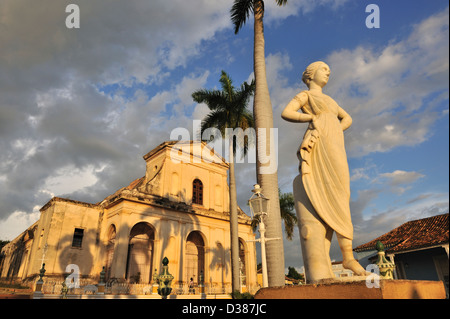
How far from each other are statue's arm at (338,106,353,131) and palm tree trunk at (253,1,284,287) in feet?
11.1

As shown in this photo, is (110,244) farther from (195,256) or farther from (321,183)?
(321,183)

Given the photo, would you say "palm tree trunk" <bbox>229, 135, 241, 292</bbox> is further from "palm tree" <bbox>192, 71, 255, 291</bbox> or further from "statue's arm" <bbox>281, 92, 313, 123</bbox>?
"statue's arm" <bbox>281, 92, 313, 123</bbox>

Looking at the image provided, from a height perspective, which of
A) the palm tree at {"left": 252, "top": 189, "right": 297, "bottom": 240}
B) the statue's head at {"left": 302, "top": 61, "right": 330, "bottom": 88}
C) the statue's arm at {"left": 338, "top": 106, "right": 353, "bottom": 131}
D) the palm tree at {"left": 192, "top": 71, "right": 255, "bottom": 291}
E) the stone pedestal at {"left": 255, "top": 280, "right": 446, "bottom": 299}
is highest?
the palm tree at {"left": 192, "top": 71, "right": 255, "bottom": 291}

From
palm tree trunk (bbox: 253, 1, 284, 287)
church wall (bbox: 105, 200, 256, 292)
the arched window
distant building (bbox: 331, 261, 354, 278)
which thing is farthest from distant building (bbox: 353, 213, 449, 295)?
the arched window

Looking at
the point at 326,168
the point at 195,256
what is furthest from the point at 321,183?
the point at 195,256

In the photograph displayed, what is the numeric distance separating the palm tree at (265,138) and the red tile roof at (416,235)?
8.90 metres

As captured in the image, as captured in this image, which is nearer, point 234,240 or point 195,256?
point 234,240

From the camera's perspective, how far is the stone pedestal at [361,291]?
285 centimetres

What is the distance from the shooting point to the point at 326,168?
14.1 feet

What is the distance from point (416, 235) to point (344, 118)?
14863mm

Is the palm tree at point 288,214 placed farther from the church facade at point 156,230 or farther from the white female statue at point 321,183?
the white female statue at point 321,183

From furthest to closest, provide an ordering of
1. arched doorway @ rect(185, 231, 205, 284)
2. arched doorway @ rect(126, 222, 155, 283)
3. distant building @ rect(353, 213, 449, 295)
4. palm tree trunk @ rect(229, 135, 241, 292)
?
arched doorway @ rect(185, 231, 205, 284), arched doorway @ rect(126, 222, 155, 283), distant building @ rect(353, 213, 449, 295), palm tree trunk @ rect(229, 135, 241, 292)

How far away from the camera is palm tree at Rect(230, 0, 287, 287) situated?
7.67 m
